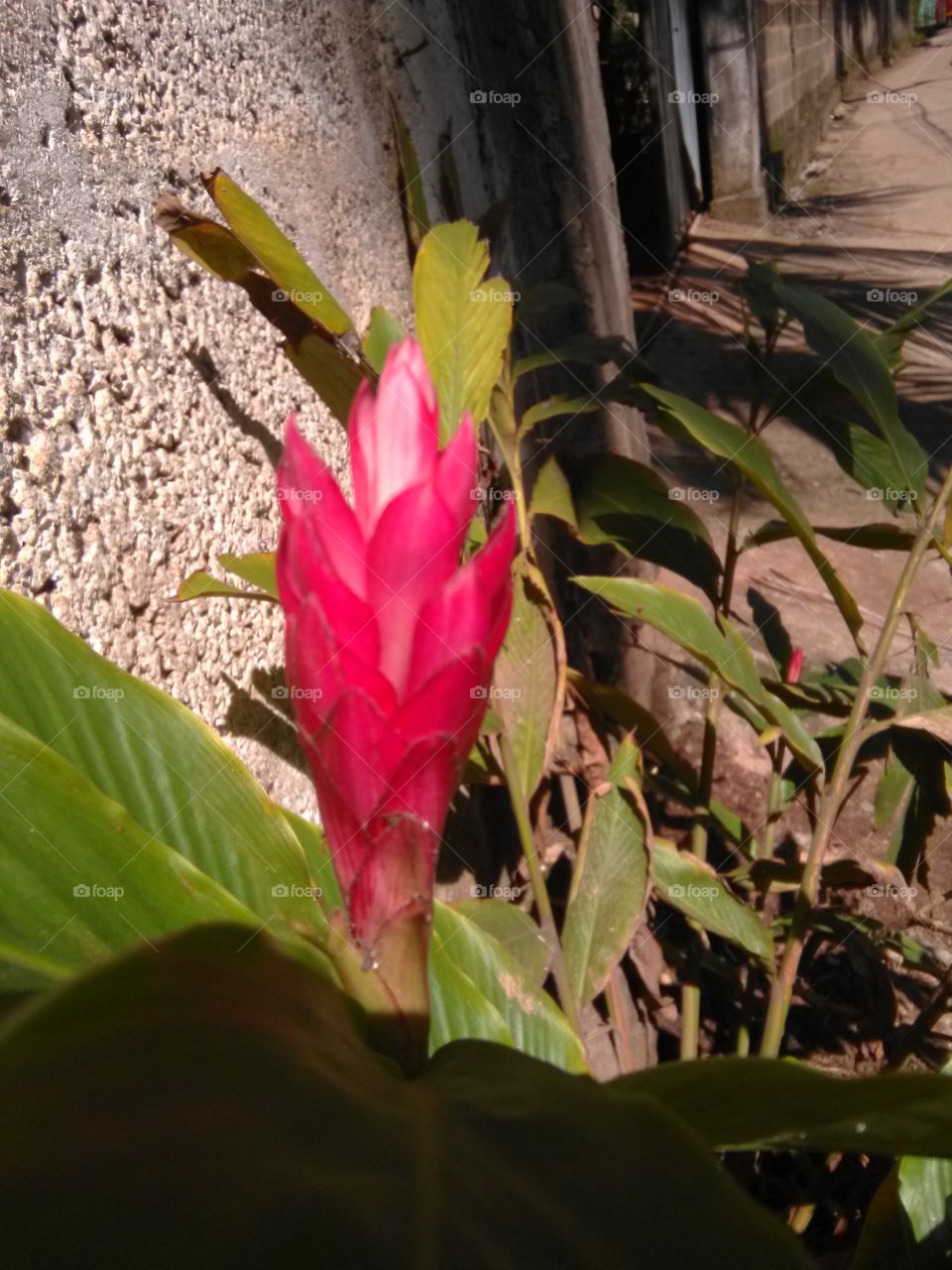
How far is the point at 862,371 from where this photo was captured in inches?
49.3

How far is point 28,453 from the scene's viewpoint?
75 centimetres

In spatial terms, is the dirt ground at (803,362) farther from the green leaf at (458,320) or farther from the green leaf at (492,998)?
the green leaf at (492,998)

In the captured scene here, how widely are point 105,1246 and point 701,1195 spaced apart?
0.18 meters

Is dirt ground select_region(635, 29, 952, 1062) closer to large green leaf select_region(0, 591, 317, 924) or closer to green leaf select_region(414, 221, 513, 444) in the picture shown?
green leaf select_region(414, 221, 513, 444)

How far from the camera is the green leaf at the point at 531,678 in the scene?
1.24 m

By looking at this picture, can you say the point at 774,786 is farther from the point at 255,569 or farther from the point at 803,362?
the point at 803,362

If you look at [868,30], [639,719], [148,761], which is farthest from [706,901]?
[868,30]

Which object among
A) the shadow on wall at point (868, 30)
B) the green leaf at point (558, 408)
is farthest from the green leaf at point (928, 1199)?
the shadow on wall at point (868, 30)

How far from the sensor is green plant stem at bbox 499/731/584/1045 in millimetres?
1151

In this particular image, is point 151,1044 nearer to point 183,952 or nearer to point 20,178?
point 183,952

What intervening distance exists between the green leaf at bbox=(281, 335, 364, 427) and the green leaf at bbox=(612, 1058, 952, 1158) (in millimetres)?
646

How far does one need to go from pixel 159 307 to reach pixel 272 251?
12 centimetres

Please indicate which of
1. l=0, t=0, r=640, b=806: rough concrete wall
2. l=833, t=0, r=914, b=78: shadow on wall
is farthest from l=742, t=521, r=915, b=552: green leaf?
l=833, t=0, r=914, b=78: shadow on wall

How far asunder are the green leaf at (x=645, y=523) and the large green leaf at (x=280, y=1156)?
1.24 meters
